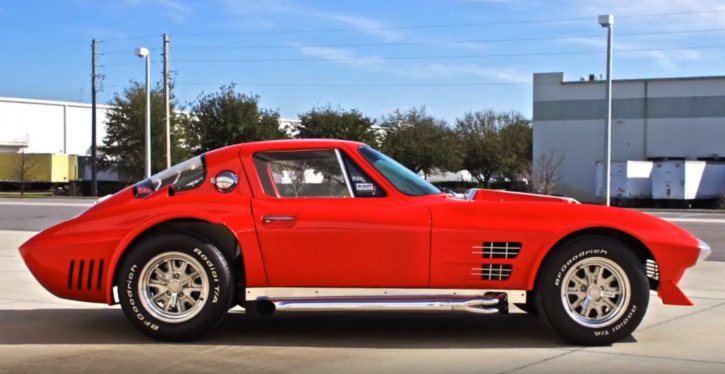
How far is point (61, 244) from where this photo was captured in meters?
6.49

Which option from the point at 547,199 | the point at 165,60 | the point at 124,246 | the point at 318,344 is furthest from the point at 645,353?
the point at 165,60

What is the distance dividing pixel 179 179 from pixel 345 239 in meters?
1.44

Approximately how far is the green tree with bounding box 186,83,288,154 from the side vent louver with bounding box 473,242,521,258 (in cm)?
4655

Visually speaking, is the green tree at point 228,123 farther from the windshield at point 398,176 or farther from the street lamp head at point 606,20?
the windshield at point 398,176

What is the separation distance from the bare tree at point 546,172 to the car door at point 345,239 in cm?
3753

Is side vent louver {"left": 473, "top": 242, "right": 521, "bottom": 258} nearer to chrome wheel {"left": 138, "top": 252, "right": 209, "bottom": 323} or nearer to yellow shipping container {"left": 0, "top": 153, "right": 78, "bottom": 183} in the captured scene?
chrome wheel {"left": 138, "top": 252, "right": 209, "bottom": 323}

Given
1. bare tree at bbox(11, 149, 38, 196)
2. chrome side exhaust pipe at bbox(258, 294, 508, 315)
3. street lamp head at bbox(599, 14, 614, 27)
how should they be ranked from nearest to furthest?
chrome side exhaust pipe at bbox(258, 294, 508, 315), street lamp head at bbox(599, 14, 614, 27), bare tree at bbox(11, 149, 38, 196)

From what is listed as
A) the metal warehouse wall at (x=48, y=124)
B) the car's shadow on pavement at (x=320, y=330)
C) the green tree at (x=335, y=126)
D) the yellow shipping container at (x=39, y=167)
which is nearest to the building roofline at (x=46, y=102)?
the metal warehouse wall at (x=48, y=124)

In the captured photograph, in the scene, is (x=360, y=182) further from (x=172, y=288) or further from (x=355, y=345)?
(x=172, y=288)

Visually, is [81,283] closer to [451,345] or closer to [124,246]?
[124,246]

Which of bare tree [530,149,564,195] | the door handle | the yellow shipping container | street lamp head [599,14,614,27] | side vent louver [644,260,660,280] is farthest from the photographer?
the yellow shipping container

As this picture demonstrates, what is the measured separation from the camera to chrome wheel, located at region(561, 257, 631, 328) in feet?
20.6

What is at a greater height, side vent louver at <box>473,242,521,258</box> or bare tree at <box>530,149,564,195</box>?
bare tree at <box>530,149,564,195</box>

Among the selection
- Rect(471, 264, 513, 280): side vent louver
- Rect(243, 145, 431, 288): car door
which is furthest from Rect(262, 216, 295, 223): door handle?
Rect(471, 264, 513, 280): side vent louver
